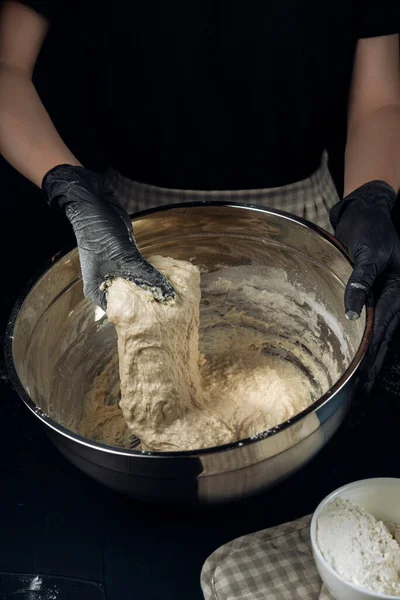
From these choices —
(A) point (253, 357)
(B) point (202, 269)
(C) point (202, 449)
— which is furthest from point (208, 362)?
(C) point (202, 449)

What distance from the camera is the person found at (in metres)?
1.38

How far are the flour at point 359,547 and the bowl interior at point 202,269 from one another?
1.02ft

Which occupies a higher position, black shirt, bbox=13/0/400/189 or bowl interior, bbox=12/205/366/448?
black shirt, bbox=13/0/400/189

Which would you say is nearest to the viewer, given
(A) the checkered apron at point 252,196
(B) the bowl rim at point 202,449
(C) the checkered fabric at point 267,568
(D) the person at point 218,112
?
(B) the bowl rim at point 202,449

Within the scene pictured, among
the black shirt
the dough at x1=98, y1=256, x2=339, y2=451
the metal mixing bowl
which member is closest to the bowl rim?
the metal mixing bowl

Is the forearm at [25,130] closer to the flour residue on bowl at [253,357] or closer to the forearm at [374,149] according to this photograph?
the flour residue on bowl at [253,357]

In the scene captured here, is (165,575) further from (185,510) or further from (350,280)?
(350,280)

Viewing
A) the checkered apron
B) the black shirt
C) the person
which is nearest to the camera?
the person

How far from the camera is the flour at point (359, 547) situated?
113cm

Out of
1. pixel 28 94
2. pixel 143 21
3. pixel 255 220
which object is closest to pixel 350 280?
pixel 255 220

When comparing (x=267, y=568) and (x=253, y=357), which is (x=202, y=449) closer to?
(x=267, y=568)

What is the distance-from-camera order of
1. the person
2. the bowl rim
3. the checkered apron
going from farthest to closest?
1. the checkered apron
2. the person
3. the bowl rim

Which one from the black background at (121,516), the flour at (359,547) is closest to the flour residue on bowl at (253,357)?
the black background at (121,516)

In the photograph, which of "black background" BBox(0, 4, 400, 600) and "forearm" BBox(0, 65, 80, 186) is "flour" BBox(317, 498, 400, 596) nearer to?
"black background" BBox(0, 4, 400, 600)
